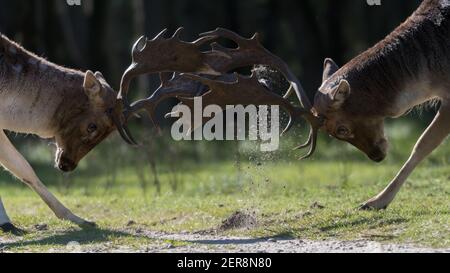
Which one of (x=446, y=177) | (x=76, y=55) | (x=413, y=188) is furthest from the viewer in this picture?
(x=76, y=55)

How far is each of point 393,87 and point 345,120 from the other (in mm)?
651

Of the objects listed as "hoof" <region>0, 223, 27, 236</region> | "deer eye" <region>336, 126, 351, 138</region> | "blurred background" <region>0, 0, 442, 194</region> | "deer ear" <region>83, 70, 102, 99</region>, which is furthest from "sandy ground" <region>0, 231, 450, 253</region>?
"blurred background" <region>0, 0, 442, 194</region>

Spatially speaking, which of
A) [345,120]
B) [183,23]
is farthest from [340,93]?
[183,23]

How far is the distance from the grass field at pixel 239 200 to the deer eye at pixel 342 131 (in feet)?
2.65

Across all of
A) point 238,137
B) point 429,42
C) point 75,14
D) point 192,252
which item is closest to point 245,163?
point 238,137

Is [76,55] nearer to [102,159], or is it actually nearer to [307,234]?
[102,159]

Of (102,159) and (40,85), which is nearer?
(40,85)

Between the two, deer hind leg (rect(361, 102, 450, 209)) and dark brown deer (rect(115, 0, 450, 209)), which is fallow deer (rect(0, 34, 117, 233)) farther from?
deer hind leg (rect(361, 102, 450, 209))

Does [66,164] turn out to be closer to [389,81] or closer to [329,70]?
[329,70]

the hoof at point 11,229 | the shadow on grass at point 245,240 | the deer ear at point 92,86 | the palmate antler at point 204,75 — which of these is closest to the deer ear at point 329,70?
the palmate antler at point 204,75

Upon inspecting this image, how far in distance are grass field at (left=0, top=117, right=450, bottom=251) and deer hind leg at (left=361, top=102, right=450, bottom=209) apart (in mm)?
163

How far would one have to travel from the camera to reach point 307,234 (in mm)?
10680

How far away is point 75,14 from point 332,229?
29030 mm

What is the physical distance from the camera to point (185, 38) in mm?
27234
